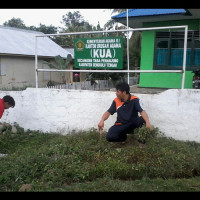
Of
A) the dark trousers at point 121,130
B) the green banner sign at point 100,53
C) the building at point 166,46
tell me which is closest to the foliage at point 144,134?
the dark trousers at point 121,130

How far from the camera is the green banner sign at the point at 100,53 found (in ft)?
18.8

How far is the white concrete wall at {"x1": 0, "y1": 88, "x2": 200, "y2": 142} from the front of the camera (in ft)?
16.6

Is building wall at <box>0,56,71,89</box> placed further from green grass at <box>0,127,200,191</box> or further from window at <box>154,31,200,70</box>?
green grass at <box>0,127,200,191</box>

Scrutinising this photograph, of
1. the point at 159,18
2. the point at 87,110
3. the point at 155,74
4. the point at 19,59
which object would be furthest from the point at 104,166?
the point at 19,59

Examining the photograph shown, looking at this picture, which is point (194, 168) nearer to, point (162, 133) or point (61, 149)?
point (162, 133)

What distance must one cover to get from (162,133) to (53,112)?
2743 millimetres

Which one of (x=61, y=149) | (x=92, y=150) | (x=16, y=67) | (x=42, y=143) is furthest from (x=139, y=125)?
(x=16, y=67)

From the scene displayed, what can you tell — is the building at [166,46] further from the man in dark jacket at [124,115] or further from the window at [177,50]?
the man in dark jacket at [124,115]

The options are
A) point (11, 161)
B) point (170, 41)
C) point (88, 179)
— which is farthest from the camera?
point (170, 41)

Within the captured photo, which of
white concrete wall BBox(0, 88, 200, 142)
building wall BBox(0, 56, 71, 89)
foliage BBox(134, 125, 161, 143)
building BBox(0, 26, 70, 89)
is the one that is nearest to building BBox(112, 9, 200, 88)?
white concrete wall BBox(0, 88, 200, 142)

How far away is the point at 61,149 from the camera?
183 inches

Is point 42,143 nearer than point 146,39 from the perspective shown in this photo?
Yes

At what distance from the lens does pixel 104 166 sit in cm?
389

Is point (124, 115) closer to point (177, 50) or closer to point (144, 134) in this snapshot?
point (144, 134)
